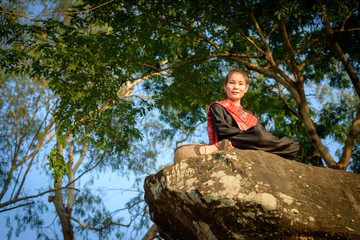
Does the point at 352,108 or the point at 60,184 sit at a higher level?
the point at 60,184

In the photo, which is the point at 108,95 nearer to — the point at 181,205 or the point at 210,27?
the point at 210,27

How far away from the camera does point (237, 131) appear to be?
2914 mm

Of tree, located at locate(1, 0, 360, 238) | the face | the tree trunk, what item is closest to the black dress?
the face

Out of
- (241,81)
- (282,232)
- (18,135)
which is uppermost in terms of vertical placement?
(18,135)

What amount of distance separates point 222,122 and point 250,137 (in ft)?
1.22

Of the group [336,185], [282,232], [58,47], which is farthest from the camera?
[58,47]

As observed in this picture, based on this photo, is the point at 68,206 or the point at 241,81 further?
the point at 68,206

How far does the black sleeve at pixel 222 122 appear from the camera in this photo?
292cm

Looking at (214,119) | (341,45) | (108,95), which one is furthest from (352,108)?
(214,119)

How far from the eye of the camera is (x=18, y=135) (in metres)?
10.2

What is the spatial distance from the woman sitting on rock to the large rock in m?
0.27

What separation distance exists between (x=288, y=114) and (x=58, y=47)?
552cm

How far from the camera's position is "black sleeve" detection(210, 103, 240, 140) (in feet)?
9.59

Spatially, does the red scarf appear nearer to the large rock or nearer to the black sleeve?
the black sleeve
